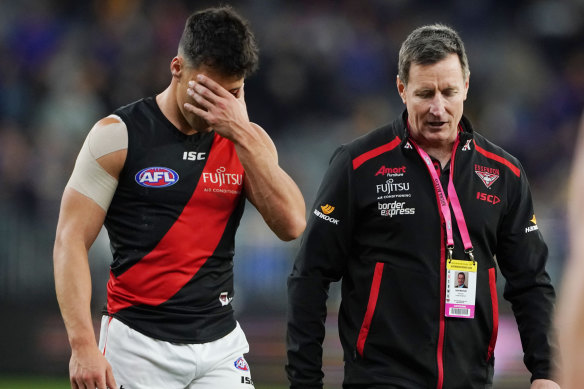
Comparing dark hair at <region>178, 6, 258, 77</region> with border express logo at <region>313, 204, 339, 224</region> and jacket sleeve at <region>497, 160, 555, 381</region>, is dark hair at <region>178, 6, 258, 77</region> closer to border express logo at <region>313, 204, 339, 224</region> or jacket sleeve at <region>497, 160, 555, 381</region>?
border express logo at <region>313, 204, 339, 224</region>

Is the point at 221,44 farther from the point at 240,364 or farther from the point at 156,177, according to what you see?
the point at 240,364

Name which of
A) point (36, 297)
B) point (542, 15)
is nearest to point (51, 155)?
point (36, 297)

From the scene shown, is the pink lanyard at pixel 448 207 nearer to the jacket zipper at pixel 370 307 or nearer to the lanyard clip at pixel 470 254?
the lanyard clip at pixel 470 254

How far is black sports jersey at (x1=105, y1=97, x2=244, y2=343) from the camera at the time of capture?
423 cm

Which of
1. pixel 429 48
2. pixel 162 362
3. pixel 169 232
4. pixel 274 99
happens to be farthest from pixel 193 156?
pixel 274 99

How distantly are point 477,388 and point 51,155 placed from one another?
705cm

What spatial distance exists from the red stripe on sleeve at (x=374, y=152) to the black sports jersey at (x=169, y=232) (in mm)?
544

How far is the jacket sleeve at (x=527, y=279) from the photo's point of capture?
13.9 ft

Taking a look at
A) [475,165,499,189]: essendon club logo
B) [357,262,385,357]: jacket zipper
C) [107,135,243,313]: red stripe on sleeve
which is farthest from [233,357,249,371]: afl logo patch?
[475,165,499,189]: essendon club logo

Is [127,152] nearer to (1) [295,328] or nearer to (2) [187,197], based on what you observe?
(2) [187,197]

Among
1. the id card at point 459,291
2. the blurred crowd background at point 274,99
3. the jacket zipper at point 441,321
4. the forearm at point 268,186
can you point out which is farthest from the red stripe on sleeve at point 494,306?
the blurred crowd background at point 274,99

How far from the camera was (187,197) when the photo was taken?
4.29 metres

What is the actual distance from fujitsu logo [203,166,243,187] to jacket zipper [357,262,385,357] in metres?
0.75

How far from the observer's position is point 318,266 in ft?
14.0
